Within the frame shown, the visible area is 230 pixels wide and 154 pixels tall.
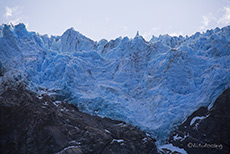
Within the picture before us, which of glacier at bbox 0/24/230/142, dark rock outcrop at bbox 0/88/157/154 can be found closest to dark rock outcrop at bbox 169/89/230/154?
glacier at bbox 0/24/230/142

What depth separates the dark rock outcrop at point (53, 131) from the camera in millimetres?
20531

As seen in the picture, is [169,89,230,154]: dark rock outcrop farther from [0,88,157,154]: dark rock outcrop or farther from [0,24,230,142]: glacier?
[0,88,157,154]: dark rock outcrop

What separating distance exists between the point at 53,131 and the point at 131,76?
12.9 meters

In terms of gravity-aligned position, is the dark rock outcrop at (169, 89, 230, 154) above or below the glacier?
below

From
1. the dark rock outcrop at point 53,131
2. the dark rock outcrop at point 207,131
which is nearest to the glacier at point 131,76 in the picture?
the dark rock outcrop at point 207,131

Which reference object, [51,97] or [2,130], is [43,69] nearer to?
[51,97]

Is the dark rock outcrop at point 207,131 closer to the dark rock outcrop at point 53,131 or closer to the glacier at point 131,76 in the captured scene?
the glacier at point 131,76

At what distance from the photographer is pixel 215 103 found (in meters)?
23.4

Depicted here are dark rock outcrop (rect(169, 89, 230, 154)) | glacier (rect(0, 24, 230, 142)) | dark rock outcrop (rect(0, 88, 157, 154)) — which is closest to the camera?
dark rock outcrop (rect(0, 88, 157, 154))

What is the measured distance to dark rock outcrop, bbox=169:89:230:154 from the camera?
2145 centimetres

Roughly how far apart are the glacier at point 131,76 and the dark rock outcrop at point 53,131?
64.0 inches

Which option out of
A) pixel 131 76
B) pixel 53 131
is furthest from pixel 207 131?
pixel 53 131

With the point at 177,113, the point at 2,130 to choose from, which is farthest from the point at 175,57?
the point at 2,130

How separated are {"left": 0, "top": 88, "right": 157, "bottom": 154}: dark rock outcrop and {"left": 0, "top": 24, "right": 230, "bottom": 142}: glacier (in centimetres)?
162
